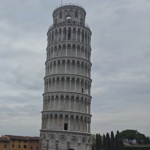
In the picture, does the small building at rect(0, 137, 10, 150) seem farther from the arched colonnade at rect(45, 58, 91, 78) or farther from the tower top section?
the tower top section

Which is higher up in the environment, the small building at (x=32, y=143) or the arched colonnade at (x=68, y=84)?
the arched colonnade at (x=68, y=84)

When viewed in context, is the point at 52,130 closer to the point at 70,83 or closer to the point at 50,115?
the point at 50,115

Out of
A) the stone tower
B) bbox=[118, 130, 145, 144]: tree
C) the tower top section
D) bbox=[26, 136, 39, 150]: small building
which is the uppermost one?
the tower top section

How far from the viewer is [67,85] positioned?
140 ft

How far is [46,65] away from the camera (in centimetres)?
4703

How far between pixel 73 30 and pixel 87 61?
7.04m

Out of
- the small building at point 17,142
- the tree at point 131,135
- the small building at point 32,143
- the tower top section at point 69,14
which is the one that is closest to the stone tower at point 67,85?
the tower top section at point 69,14

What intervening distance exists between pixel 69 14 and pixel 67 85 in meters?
16.0

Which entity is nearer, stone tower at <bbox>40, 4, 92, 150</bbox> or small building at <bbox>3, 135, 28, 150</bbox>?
stone tower at <bbox>40, 4, 92, 150</bbox>

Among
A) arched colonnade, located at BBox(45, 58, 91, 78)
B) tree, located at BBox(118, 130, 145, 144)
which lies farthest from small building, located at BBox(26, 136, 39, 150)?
tree, located at BBox(118, 130, 145, 144)

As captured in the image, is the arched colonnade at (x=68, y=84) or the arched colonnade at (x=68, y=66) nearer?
the arched colonnade at (x=68, y=84)

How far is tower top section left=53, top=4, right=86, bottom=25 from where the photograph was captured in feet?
157

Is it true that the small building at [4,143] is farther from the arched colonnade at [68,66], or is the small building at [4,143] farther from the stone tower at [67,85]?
the arched colonnade at [68,66]

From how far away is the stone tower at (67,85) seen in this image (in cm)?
4081
